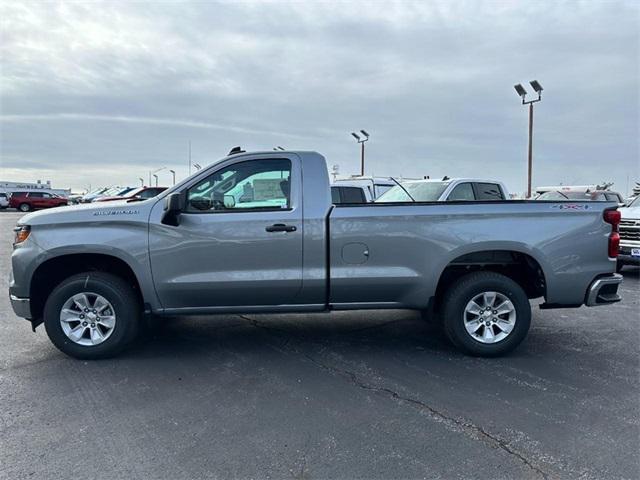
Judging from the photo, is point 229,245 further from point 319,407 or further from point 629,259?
point 629,259

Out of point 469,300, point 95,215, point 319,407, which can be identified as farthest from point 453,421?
point 95,215

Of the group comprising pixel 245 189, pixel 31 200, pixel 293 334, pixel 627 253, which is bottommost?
pixel 293 334

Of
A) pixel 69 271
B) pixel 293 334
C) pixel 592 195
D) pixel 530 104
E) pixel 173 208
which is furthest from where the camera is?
pixel 530 104

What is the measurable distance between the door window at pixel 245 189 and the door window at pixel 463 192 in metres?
7.26

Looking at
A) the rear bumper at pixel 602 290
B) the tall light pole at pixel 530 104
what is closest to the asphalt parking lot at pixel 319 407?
the rear bumper at pixel 602 290

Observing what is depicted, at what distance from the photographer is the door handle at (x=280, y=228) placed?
15.6 ft

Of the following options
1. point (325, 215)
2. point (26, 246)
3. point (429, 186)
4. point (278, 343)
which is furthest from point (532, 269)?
point (429, 186)

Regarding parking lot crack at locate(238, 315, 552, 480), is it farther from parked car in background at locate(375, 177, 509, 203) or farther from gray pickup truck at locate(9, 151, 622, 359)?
parked car in background at locate(375, 177, 509, 203)

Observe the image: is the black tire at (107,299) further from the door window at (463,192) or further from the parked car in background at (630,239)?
the parked car in background at (630,239)

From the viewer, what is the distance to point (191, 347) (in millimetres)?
5312

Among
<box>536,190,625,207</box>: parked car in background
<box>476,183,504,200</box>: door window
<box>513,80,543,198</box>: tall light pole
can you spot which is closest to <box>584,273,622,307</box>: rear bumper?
<box>476,183,504,200</box>: door window

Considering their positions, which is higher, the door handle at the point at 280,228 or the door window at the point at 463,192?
the door window at the point at 463,192

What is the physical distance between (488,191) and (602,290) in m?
7.35

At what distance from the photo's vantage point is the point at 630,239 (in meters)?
9.84
